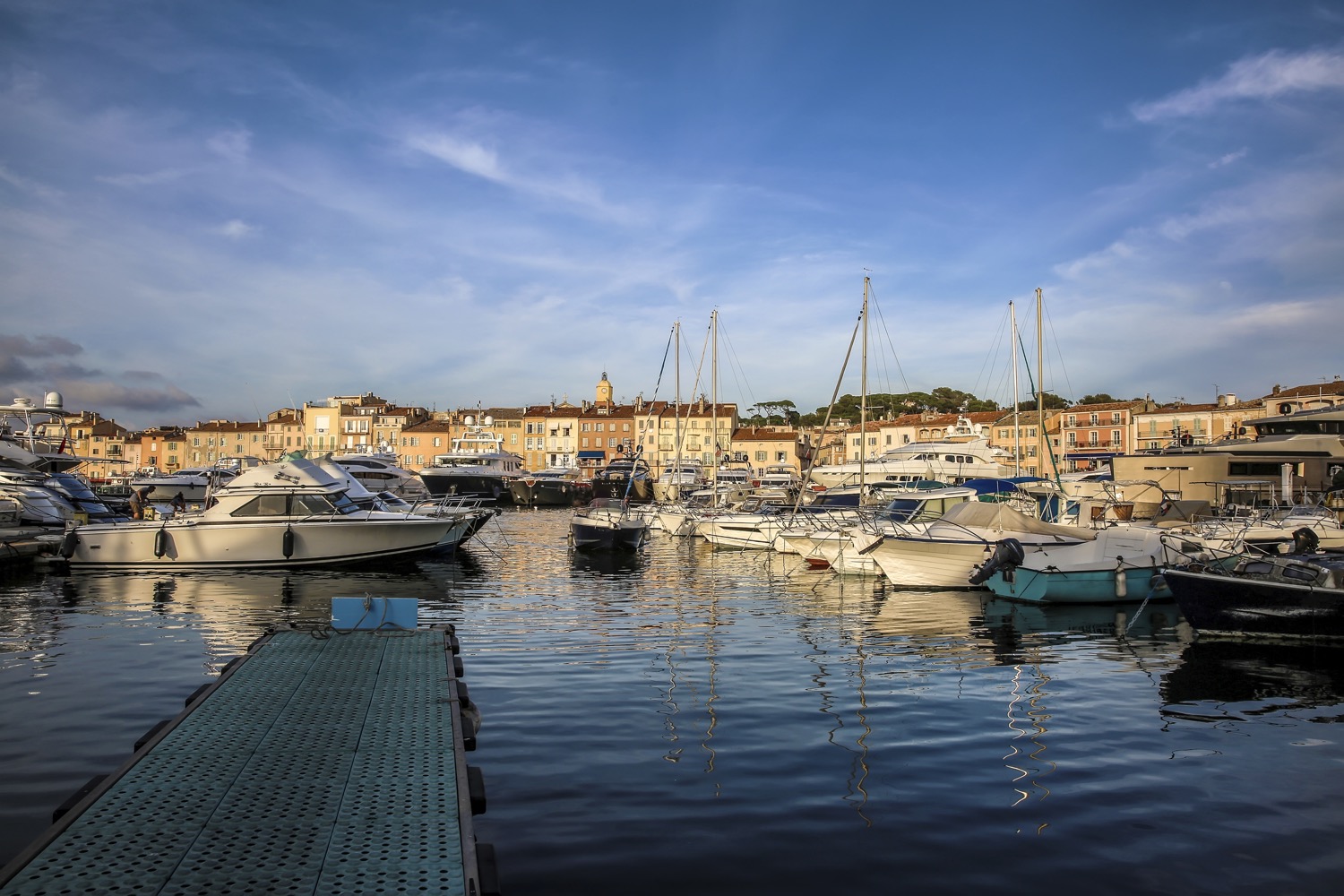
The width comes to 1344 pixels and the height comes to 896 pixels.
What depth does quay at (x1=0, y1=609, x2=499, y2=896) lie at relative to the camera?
5496 mm

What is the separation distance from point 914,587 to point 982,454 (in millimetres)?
29019

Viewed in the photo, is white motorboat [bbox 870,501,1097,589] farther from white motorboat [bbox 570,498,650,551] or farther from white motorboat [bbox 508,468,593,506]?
white motorboat [bbox 508,468,593,506]

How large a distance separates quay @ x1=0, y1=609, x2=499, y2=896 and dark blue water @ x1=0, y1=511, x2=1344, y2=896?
883 millimetres

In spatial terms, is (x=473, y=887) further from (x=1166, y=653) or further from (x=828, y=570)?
(x=828, y=570)

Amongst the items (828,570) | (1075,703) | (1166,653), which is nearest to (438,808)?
(1075,703)

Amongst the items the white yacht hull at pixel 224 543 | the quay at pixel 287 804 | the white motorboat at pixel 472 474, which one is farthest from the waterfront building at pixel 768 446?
the quay at pixel 287 804

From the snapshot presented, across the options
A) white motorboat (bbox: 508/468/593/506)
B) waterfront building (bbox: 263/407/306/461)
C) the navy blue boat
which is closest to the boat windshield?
the navy blue boat

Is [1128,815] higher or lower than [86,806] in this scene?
lower

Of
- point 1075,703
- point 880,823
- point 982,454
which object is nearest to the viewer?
point 880,823

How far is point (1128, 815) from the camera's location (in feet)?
27.5

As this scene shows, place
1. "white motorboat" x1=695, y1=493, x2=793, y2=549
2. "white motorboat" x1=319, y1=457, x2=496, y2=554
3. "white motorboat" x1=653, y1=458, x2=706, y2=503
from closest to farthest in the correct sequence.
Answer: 1. "white motorboat" x1=319, y1=457, x2=496, y2=554
2. "white motorboat" x1=695, y1=493, x2=793, y2=549
3. "white motorboat" x1=653, y1=458, x2=706, y2=503

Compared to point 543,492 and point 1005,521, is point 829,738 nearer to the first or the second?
point 1005,521

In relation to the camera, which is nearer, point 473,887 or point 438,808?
point 473,887

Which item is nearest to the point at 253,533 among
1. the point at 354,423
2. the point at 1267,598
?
the point at 1267,598
